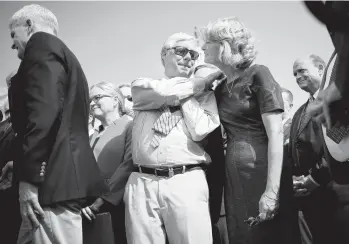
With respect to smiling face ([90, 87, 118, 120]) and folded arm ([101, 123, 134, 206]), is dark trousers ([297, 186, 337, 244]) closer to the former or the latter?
folded arm ([101, 123, 134, 206])

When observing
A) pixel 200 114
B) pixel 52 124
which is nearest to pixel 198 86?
pixel 200 114

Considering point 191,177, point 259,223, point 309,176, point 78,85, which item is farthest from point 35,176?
point 309,176

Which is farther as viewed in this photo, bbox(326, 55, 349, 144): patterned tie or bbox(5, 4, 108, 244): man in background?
bbox(5, 4, 108, 244): man in background

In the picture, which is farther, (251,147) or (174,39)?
(174,39)

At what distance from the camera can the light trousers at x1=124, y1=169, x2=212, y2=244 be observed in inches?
99.1

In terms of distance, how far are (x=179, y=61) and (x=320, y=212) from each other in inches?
56.7

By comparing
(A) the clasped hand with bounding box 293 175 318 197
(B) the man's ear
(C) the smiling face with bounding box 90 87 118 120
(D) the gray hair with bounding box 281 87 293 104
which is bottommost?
(A) the clasped hand with bounding box 293 175 318 197

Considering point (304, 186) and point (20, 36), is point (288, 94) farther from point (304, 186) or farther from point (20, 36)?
point (20, 36)

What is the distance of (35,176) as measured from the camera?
2.12 meters

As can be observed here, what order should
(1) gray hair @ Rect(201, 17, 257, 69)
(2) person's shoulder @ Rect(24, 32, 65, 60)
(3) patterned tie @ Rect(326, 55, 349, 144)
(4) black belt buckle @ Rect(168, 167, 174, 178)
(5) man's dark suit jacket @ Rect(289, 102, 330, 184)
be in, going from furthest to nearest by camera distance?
(5) man's dark suit jacket @ Rect(289, 102, 330, 184) < (1) gray hair @ Rect(201, 17, 257, 69) < (4) black belt buckle @ Rect(168, 167, 174, 178) < (2) person's shoulder @ Rect(24, 32, 65, 60) < (3) patterned tie @ Rect(326, 55, 349, 144)

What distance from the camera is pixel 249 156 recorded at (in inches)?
101

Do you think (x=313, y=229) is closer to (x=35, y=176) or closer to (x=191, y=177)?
(x=191, y=177)

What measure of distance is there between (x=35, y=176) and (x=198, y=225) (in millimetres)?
975

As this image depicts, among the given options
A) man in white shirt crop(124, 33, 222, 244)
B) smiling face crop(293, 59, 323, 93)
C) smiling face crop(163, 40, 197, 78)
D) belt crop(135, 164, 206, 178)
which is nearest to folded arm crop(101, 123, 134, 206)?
man in white shirt crop(124, 33, 222, 244)
